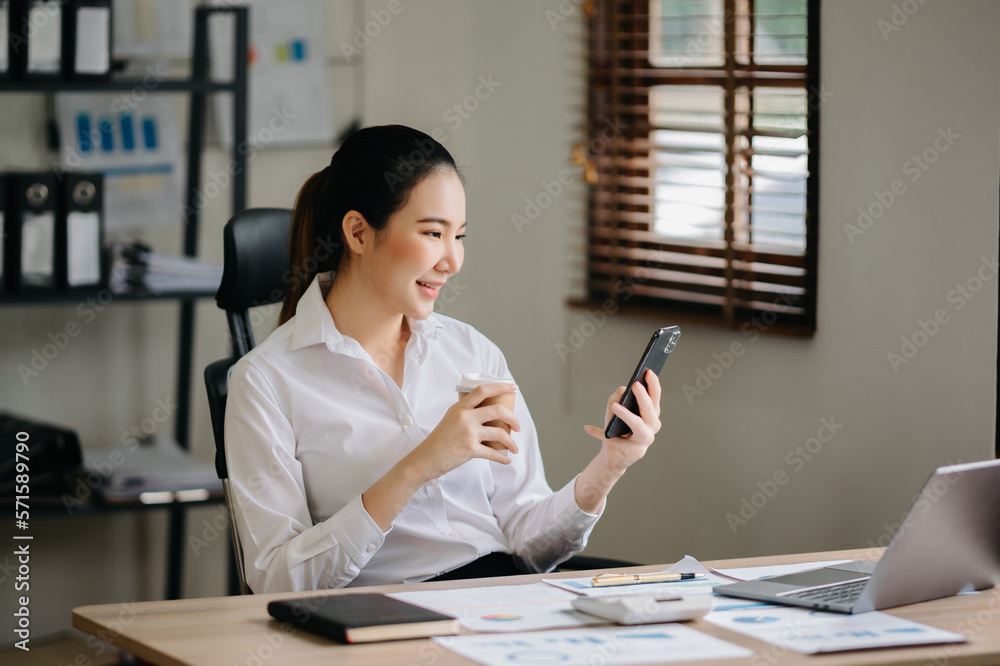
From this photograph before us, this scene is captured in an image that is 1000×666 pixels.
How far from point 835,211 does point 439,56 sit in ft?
4.79

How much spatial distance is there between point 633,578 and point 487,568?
17.1 inches

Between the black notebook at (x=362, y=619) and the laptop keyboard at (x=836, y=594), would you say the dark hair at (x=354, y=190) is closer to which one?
the black notebook at (x=362, y=619)

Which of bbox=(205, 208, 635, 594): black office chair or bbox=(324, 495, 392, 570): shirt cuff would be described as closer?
bbox=(324, 495, 392, 570): shirt cuff

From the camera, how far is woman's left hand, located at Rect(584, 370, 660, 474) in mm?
1714

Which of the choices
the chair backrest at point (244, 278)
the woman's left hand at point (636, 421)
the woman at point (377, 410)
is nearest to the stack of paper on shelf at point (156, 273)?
the chair backrest at point (244, 278)

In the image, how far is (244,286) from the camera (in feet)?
6.64

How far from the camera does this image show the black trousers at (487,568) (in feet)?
6.28
